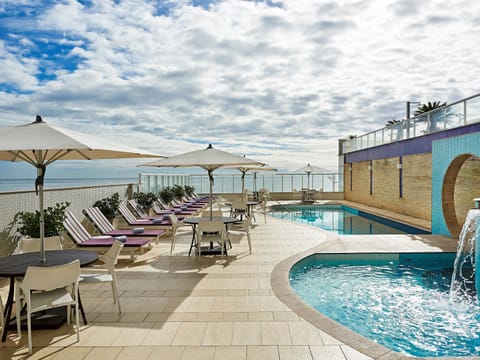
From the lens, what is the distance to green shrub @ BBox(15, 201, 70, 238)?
591 cm

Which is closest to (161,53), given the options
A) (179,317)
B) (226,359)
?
(179,317)

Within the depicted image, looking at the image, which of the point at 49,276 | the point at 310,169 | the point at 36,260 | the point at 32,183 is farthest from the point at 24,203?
the point at 310,169

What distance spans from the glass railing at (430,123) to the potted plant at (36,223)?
990 centimetres

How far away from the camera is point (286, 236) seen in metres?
9.16

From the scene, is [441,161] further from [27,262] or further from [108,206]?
[27,262]

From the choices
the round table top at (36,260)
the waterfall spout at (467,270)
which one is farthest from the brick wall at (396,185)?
the round table top at (36,260)

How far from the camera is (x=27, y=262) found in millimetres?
3873

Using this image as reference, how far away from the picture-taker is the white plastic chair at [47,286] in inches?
126

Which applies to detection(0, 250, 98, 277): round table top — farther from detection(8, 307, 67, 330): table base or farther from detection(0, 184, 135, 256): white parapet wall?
detection(0, 184, 135, 256): white parapet wall

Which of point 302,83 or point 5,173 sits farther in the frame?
point 302,83

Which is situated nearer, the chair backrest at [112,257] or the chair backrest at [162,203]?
the chair backrest at [112,257]

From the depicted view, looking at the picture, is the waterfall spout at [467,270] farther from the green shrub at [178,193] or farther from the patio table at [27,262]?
the green shrub at [178,193]

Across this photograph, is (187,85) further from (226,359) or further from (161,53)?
(226,359)

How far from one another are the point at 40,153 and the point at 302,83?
37.0ft
